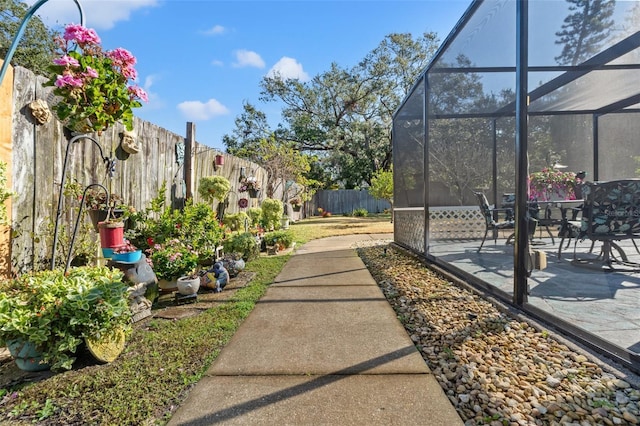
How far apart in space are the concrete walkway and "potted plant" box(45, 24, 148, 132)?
5.61 feet

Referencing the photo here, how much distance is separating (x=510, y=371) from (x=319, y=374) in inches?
39.5

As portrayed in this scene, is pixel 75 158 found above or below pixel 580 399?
above

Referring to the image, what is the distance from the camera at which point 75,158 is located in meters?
2.76

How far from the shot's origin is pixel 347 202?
1780 cm

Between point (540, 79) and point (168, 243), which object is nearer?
point (168, 243)

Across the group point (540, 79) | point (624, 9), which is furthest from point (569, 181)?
point (624, 9)

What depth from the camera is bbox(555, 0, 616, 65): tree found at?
250 cm

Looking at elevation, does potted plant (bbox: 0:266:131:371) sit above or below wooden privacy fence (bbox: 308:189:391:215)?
below

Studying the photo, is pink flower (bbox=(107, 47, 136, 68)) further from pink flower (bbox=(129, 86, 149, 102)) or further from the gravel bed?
the gravel bed

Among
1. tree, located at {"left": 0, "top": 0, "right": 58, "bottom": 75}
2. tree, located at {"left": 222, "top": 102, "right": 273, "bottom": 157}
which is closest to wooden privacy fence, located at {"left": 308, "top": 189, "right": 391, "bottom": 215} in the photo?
tree, located at {"left": 222, "top": 102, "right": 273, "bottom": 157}

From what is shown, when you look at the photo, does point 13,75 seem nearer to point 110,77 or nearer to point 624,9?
point 110,77

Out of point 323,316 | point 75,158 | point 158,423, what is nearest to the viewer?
point 158,423

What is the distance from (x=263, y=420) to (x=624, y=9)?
341 centimetres

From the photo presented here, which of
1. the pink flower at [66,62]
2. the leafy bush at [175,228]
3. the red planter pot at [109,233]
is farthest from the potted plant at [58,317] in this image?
the leafy bush at [175,228]
